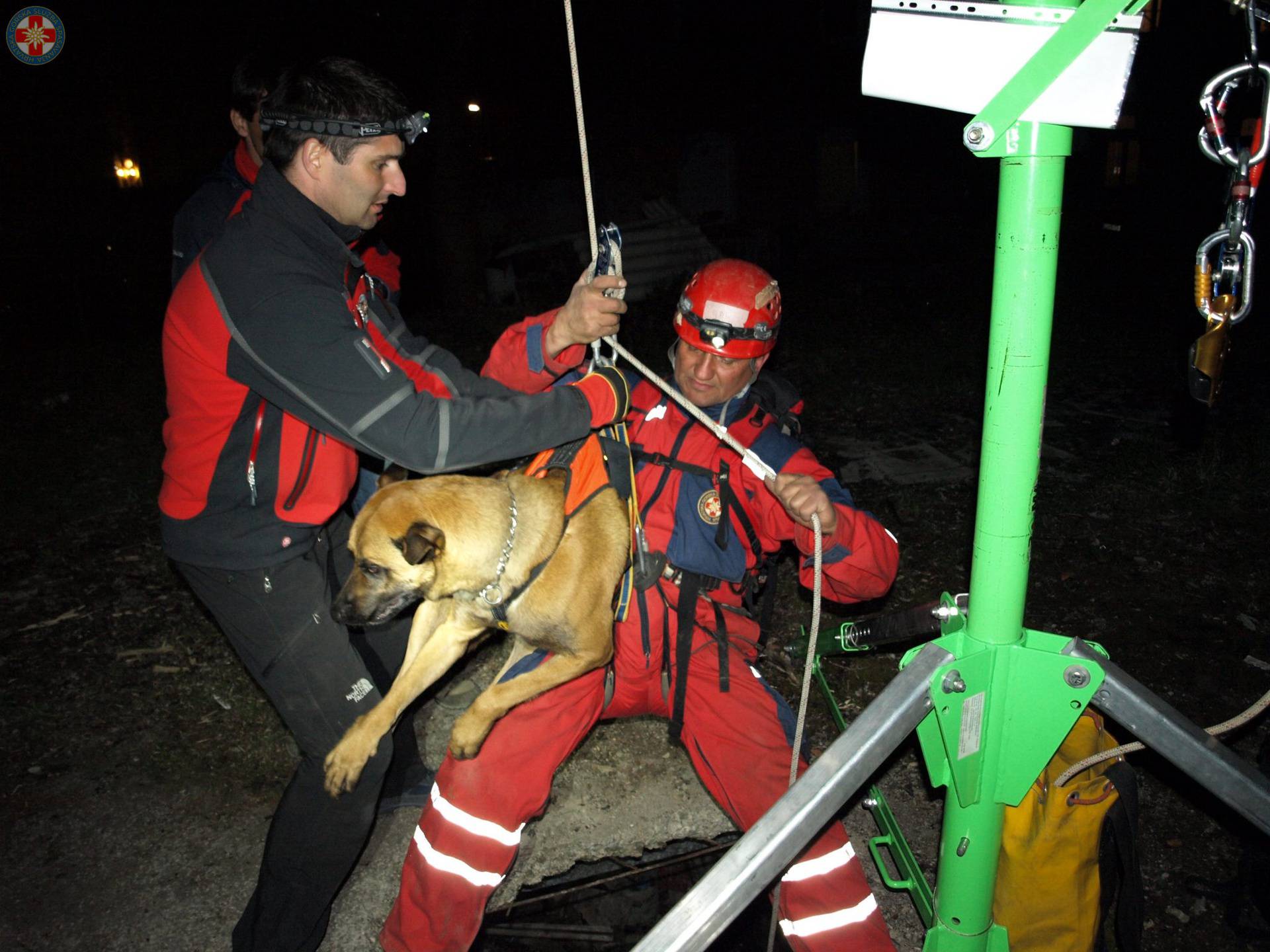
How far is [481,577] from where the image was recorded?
263 cm

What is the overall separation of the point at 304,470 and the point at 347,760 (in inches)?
36.0

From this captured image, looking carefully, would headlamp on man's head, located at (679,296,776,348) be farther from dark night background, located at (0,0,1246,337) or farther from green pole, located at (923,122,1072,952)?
dark night background, located at (0,0,1246,337)

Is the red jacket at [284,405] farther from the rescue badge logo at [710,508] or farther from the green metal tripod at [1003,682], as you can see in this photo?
the green metal tripod at [1003,682]

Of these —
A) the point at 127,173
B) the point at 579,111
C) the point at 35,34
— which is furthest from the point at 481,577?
the point at 127,173

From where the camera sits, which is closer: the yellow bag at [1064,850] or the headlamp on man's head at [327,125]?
the yellow bag at [1064,850]

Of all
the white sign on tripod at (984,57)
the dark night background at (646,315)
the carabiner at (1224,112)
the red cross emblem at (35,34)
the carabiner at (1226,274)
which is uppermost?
the red cross emblem at (35,34)

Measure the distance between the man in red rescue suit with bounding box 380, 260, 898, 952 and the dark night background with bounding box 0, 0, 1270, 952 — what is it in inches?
41.9

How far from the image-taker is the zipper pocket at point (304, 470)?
2.40m

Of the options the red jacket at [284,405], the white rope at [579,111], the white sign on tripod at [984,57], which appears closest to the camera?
the white sign on tripod at [984,57]

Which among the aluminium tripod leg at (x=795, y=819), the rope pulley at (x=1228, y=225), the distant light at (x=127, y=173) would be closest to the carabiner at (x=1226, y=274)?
the rope pulley at (x=1228, y=225)

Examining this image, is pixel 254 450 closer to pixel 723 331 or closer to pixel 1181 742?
pixel 723 331

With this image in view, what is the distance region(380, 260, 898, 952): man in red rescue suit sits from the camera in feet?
8.20

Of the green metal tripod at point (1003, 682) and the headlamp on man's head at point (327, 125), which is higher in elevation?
the headlamp on man's head at point (327, 125)

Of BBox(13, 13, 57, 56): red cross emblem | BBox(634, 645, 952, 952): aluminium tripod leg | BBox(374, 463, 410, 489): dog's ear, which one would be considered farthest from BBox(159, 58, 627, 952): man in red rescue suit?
BBox(13, 13, 57, 56): red cross emblem
